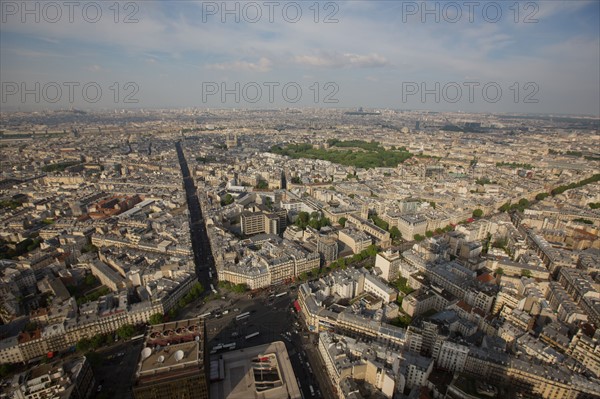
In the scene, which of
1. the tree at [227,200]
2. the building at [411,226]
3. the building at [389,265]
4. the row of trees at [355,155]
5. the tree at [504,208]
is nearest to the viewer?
the building at [389,265]

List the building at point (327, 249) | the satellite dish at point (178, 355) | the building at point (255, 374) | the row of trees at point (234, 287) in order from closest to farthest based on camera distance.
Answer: the satellite dish at point (178, 355) < the building at point (255, 374) < the row of trees at point (234, 287) < the building at point (327, 249)

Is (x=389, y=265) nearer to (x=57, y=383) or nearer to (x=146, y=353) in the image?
(x=146, y=353)

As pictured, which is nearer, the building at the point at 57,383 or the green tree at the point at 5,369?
the building at the point at 57,383

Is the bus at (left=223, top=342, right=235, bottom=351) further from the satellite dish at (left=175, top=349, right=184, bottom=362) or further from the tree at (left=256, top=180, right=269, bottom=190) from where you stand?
the tree at (left=256, top=180, right=269, bottom=190)

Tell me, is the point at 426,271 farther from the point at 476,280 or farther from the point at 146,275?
the point at 146,275

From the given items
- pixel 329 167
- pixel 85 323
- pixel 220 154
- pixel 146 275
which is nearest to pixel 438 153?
pixel 329 167

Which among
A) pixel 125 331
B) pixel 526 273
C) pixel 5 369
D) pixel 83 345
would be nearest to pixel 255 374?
pixel 125 331

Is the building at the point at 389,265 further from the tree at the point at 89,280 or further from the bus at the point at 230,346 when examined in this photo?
the tree at the point at 89,280

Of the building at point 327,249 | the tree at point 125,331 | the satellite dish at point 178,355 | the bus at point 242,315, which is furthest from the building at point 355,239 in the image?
the satellite dish at point 178,355
